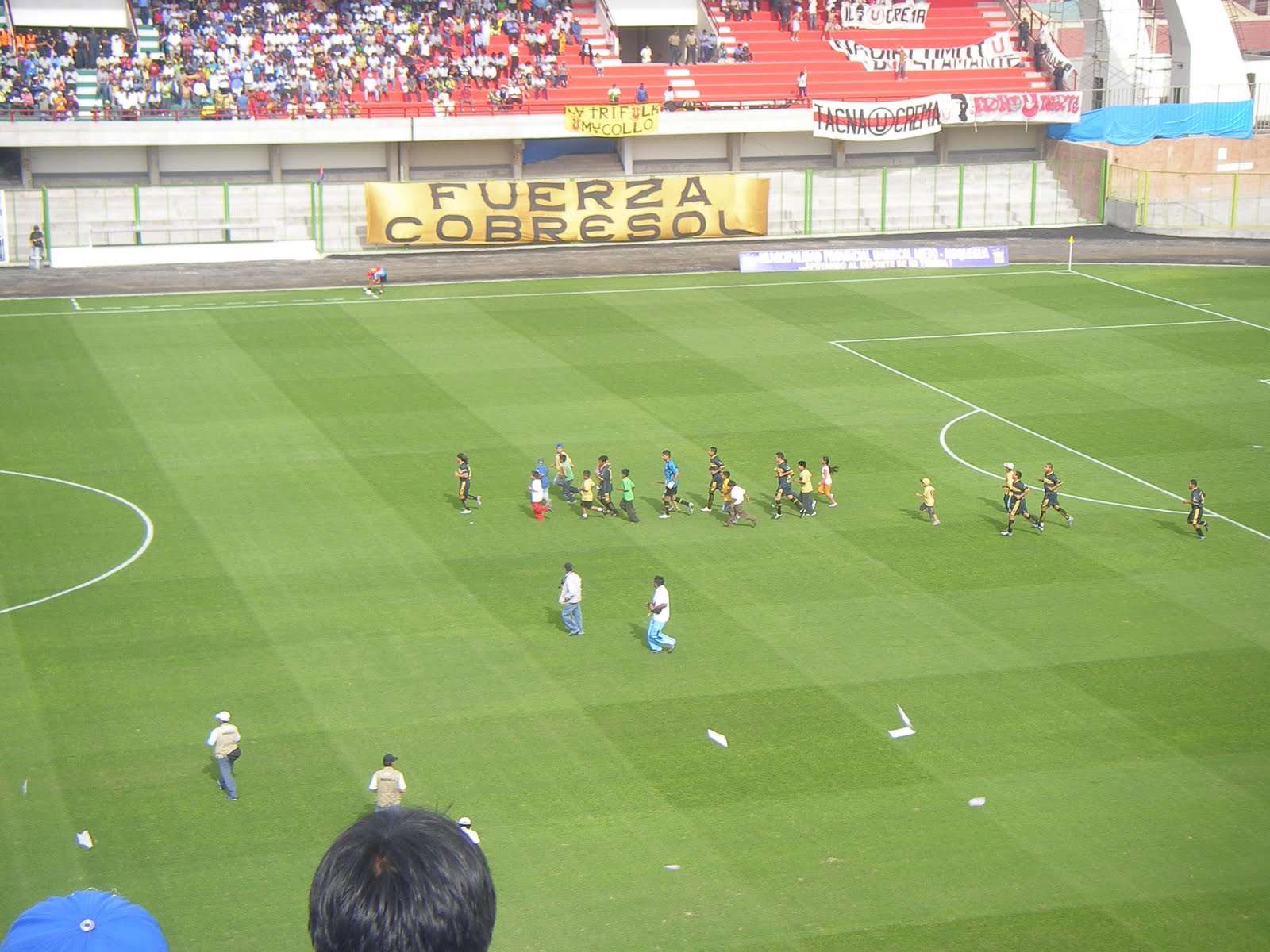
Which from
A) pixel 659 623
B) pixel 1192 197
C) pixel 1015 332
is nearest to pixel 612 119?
pixel 1015 332

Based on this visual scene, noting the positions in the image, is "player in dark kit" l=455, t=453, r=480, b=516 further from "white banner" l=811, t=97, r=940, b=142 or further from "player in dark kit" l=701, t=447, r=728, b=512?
"white banner" l=811, t=97, r=940, b=142

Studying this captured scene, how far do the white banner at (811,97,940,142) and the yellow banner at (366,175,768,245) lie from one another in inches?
260

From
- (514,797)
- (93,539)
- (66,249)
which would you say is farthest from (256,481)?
(66,249)

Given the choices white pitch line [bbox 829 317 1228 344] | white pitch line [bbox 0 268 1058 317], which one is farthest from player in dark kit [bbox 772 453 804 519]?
white pitch line [bbox 0 268 1058 317]

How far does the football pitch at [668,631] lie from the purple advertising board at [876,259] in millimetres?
11917

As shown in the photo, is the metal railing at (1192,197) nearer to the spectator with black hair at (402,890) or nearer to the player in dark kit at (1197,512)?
the player in dark kit at (1197,512)

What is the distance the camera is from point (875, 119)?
71.9 m

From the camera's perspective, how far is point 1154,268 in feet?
202

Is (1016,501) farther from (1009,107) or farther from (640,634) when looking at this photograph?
(1009,107)

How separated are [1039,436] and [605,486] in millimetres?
12176

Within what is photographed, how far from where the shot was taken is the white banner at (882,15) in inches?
3120

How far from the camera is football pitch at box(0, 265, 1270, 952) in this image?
63.8 feet

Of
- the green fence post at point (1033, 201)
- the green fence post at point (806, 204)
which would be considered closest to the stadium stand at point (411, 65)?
the green fence post at point (1033, 201)

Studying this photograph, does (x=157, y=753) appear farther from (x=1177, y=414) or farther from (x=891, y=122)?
(x=891, y=122)
